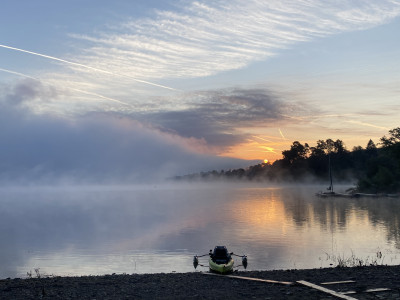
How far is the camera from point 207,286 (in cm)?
2070

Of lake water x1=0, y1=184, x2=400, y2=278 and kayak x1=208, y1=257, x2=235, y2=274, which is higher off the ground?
kayak x1=208, y1=257, x2=235, y2=274

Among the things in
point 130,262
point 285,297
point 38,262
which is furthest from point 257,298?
point 38,262

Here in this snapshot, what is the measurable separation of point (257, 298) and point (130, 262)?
2196cm

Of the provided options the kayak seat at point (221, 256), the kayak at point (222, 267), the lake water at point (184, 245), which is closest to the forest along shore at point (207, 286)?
the kayak at point (222, 267)

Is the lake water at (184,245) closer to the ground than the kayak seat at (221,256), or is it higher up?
closer to the ground

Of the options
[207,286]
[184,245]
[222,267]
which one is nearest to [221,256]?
[222,267]

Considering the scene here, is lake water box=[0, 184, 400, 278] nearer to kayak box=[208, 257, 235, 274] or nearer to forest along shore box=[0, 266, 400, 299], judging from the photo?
kayak box=[208, 257, 235, 274]

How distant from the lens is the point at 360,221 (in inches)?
2822

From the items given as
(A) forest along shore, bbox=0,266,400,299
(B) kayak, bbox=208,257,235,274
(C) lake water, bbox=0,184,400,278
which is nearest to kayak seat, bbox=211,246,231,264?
(B) kayak, bbox=208,257,235,274

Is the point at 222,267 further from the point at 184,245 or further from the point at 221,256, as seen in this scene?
the point at 184,245

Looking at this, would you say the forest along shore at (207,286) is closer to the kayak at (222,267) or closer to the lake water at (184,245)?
the kayak at (222,267)

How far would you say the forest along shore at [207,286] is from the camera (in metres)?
17.8

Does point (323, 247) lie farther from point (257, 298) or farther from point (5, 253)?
point (5, 253)

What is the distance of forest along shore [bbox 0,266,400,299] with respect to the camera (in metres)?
17.8
